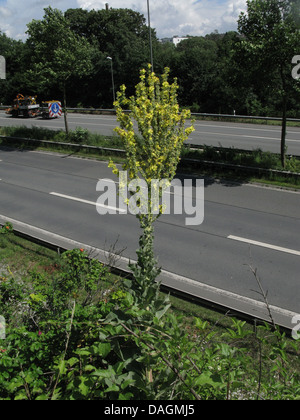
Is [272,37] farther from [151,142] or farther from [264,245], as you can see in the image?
[151,142]

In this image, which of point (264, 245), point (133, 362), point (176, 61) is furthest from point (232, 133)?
point (133, 362)

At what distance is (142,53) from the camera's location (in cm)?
4372

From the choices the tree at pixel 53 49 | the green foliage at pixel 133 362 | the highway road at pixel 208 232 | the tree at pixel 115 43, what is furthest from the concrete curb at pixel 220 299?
the tree at pixel 115 43

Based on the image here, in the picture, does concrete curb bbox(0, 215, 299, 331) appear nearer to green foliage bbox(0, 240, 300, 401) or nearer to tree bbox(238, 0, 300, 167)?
green foliage bbox(0, 240, 300, 401)

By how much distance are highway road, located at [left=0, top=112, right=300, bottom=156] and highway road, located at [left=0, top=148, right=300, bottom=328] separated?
678 centimetres

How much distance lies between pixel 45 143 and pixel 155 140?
1906 cm

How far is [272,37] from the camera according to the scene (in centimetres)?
1318

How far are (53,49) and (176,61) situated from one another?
23.4m

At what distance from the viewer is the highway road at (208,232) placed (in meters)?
8.43

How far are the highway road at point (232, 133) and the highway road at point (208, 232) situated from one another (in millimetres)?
6778

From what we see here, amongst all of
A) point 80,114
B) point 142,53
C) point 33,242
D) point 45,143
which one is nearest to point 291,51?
point 33,242

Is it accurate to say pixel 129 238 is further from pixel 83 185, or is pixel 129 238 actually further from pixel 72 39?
pixel 72 39

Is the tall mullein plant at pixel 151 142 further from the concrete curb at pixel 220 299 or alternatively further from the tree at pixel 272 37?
the tree at pixel 272 37

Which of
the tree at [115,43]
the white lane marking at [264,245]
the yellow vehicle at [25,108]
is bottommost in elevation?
the white lane marking at [264,245]
